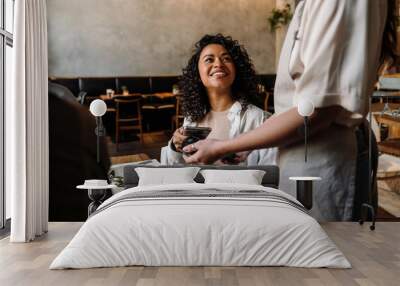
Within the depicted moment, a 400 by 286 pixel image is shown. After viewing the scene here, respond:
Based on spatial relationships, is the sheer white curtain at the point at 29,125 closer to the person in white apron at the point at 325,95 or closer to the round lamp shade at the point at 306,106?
the person in white apron at the point at 325,95

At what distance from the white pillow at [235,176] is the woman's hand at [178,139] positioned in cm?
50

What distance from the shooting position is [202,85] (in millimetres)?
5781

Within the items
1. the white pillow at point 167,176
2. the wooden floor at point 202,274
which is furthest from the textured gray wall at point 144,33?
the wooden floor at point 202,274

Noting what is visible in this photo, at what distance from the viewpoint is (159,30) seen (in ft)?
A: 19.3

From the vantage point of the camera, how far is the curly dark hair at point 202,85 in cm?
576

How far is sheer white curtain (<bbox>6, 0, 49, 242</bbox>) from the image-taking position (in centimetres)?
482

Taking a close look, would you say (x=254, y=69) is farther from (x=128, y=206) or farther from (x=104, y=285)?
(x=104, y=285)

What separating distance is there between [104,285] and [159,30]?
10.5ft

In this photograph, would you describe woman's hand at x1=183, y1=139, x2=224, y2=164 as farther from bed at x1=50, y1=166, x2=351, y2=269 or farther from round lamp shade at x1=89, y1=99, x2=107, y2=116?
bed at x1=50, y1=166, x2=351, y2=269

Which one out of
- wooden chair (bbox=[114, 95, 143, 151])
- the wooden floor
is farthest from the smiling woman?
the wooden floor

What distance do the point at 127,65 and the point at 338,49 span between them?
207 centimetres

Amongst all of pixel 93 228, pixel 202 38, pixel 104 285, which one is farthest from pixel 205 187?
pixel 202 38

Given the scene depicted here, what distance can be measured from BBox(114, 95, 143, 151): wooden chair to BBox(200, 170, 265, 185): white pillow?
2.92ft

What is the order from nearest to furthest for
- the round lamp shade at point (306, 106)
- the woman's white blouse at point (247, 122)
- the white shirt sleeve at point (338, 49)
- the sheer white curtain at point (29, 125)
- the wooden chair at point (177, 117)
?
the sheer white curtain at point (29, 125) < the white shirt sleeve at point (338, 49) < the round lamp shade at point (306, 106) < the woman's white blouse at point (247, 122) < the wooden chair at point (177, 117)
